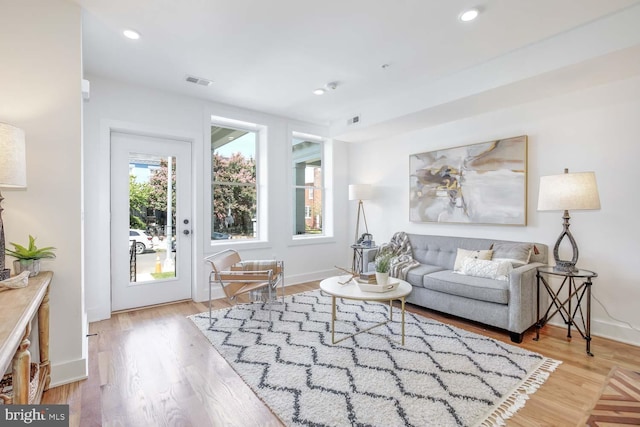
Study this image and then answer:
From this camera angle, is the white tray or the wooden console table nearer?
the wooden console table

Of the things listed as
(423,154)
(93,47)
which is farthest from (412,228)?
(93,47)

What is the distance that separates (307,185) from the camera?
211 inches

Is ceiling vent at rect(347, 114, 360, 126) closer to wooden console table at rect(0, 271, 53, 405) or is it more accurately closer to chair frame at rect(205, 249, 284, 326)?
chair frame at rect(205, 249, 284, 326)

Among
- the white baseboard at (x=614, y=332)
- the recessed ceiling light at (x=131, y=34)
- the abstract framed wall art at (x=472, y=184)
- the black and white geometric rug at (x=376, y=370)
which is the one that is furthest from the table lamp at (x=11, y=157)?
the white baseboard at (x=614, y=332)

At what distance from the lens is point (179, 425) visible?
1.74m

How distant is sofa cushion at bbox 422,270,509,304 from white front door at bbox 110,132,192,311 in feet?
10.1

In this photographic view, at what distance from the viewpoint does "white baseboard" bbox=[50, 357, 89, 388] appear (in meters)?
2.12

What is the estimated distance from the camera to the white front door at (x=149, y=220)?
3.60 m

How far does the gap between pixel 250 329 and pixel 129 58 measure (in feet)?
9.37

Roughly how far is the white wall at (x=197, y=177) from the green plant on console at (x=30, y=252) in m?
1.42

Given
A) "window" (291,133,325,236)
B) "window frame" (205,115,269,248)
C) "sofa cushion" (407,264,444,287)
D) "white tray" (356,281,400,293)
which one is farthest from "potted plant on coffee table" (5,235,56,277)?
"window" (291,133,325,236)

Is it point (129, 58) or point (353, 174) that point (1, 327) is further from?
point (353, 174)

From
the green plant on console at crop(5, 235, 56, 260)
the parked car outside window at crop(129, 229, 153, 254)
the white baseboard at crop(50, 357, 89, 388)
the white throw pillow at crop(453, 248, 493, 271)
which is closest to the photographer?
the green plant on console at crop(5, 235, 56, 260)

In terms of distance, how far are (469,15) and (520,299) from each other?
93.3 inches
